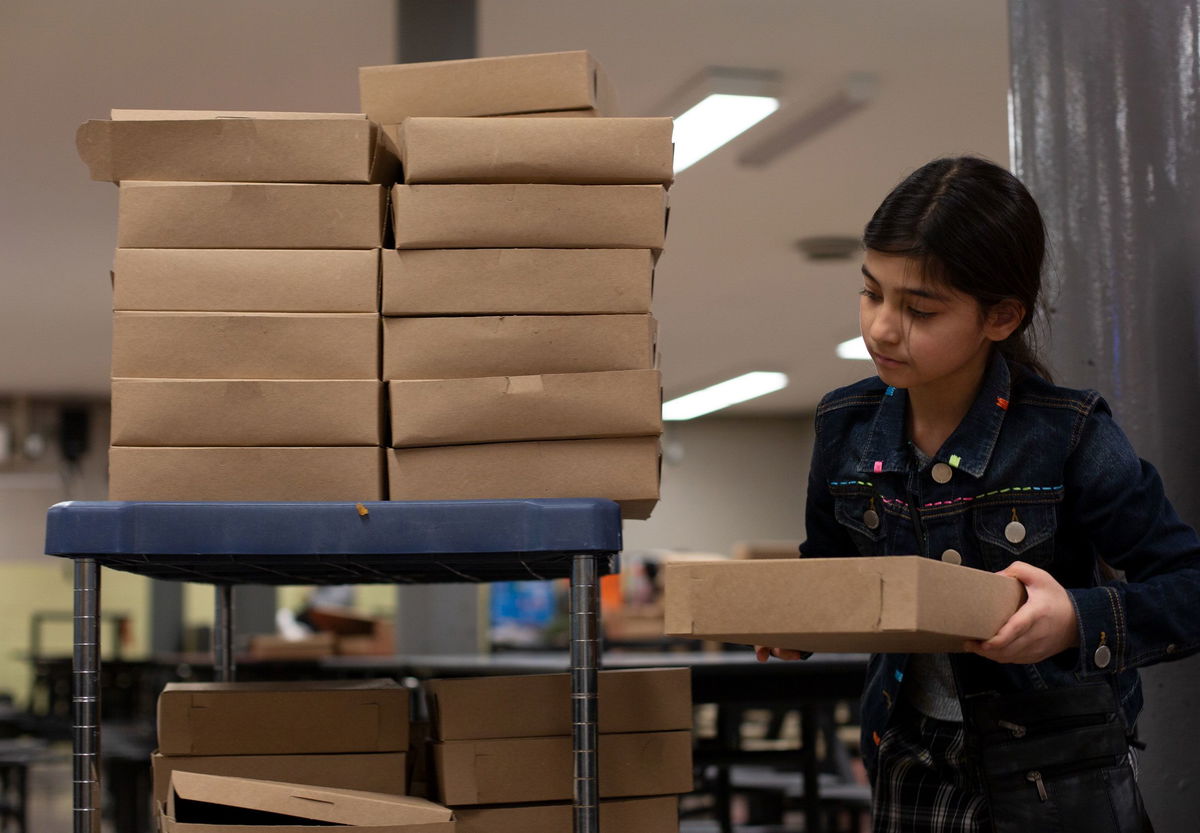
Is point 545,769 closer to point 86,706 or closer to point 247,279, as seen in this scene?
point 86,706

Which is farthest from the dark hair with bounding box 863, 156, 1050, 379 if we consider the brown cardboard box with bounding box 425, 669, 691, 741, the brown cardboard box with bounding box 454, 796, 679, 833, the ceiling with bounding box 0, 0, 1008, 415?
the ceiling with bounding box 0, 0, 1008, 415

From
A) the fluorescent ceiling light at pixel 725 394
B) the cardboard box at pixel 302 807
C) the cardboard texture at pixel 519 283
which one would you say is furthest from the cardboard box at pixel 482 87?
the fluorescent ceiling light at pixel 725 394

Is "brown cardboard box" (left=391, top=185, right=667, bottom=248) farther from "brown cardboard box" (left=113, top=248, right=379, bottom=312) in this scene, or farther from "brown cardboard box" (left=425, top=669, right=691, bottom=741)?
"brown cardboard box" (left=425, top=669, right=691, bottom=741)

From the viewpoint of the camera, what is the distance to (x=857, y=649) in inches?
56.6

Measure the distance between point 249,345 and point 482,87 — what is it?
0.45m

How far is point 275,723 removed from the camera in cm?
173

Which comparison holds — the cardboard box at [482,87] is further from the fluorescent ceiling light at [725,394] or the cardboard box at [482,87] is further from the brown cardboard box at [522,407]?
the fluorescent ceiling light at [725,394]

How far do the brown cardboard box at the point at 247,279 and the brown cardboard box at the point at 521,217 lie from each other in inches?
3.1

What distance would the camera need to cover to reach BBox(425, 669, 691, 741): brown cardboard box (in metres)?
1.69

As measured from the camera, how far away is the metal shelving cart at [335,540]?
1.53 m

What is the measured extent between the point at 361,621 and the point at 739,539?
15.9 feet

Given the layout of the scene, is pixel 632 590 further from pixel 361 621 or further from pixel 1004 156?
pixel 1004 156

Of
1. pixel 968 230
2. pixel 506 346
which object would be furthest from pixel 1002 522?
pixel 506 346

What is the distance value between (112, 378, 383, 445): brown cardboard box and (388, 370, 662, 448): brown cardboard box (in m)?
0.05
